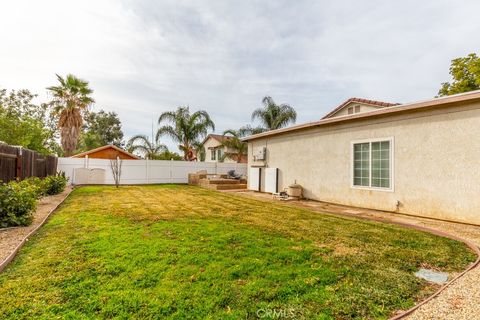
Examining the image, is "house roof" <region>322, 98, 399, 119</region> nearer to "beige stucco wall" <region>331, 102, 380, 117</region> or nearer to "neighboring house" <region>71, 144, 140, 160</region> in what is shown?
"beige stucco wall" <region>331, 102, 380, 117</region>

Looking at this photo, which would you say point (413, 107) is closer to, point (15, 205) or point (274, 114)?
point (15, 205)

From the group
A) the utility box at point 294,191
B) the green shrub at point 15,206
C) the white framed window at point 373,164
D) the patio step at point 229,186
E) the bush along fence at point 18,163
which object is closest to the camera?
the green shrub at point 15,206

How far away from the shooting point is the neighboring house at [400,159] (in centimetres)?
Result: 643

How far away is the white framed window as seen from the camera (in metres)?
8.04

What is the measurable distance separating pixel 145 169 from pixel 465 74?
24632 mm

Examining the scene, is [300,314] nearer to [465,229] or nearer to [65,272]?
[65,272]

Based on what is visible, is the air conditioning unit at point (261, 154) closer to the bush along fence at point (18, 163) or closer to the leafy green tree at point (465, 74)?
the bush along fence at point (18, 163)

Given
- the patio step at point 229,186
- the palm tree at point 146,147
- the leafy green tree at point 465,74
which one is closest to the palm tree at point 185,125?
the palm tree at point 146,147

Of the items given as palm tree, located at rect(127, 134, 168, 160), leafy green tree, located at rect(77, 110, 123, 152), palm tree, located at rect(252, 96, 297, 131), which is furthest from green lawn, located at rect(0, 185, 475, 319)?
leafy green tree, located at rect(77, 110, 123, 152)

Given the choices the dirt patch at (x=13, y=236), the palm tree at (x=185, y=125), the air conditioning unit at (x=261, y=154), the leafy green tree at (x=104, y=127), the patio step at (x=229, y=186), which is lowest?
the dirt patch at (x=13, y=236)

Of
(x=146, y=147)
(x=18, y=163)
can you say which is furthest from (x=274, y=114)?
(x=18, y=163)

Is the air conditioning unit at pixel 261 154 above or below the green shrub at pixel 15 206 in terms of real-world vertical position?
above

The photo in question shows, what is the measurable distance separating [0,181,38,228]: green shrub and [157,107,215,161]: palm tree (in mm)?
15970

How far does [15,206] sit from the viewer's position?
5.58 meters
